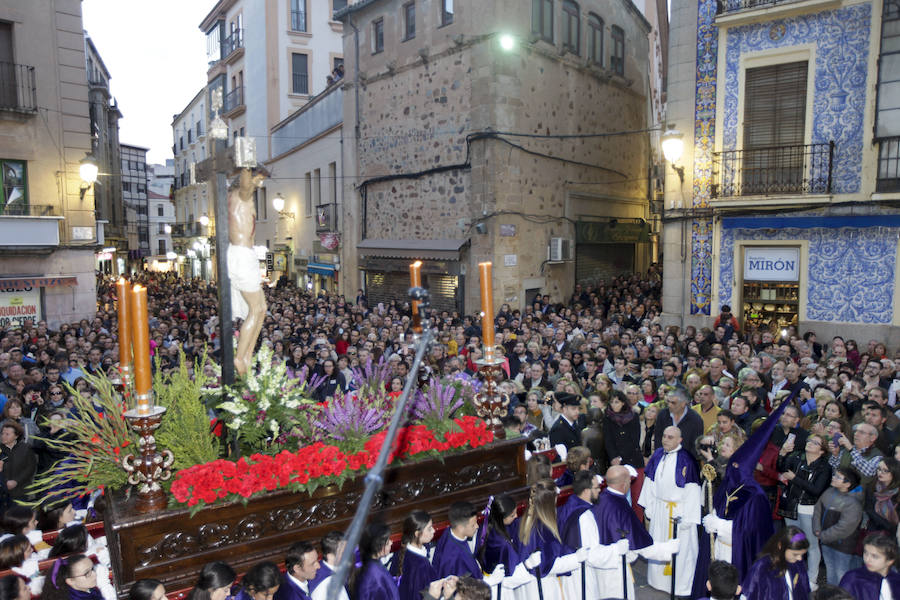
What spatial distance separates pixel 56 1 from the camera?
1584 cm

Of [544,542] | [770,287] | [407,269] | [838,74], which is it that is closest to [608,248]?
[407,269]

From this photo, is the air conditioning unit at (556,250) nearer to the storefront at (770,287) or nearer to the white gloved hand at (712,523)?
the storefront at (770,287)

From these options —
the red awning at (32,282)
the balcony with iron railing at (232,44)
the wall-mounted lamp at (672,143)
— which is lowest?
the red awning at (32,282)

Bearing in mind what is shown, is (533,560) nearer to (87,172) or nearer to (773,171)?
(773,171)

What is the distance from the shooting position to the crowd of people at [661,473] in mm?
4516

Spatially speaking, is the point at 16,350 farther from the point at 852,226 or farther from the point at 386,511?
the point at 852,226

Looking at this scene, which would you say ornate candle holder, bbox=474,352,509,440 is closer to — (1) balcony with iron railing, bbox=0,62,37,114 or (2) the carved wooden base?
(2) the carved wooden base

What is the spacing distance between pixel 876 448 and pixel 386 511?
452cm

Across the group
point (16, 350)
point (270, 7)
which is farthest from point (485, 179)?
point (270, 7)

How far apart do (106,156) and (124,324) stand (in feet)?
111

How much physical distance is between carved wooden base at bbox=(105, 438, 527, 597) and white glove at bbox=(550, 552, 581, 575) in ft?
2.38

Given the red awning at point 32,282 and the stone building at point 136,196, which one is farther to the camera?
the stone building at point 136,196

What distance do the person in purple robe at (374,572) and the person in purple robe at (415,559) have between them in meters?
0.17

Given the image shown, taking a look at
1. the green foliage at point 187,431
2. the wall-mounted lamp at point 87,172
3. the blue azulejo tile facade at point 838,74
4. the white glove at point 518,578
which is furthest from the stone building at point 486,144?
the white glove at point 518,578
